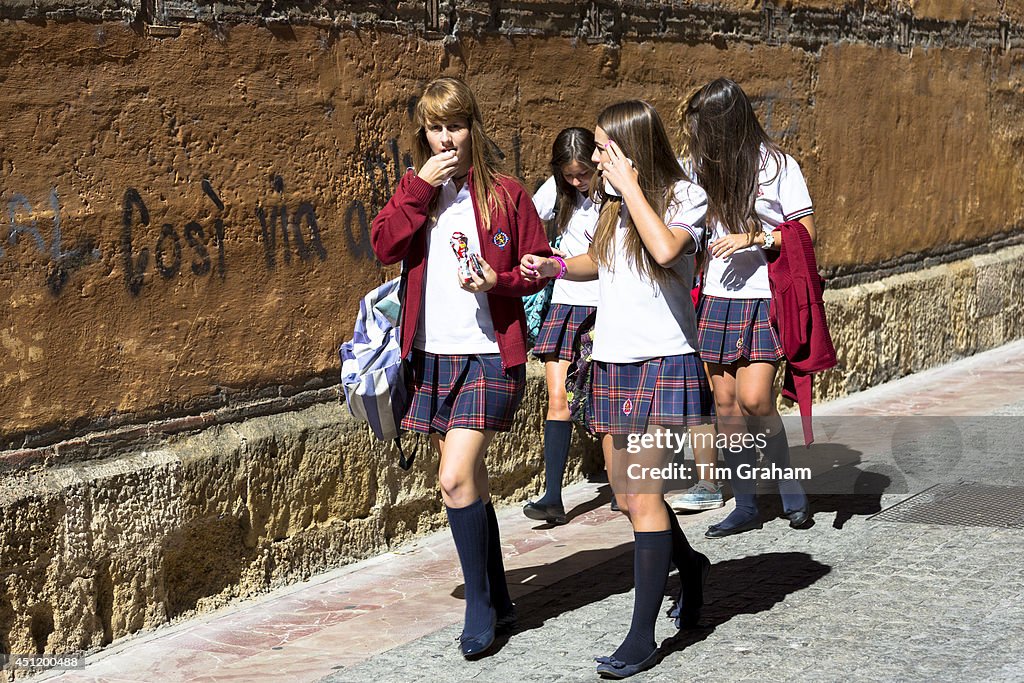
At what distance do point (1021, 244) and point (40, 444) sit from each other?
8.80m

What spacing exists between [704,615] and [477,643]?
87cm

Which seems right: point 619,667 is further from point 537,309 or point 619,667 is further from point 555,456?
point 537,309

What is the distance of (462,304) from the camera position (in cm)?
452

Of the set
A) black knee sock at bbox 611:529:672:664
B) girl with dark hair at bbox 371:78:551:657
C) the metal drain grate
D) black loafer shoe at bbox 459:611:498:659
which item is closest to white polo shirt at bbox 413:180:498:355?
girl with dark hair at bbox 371:78:551:657

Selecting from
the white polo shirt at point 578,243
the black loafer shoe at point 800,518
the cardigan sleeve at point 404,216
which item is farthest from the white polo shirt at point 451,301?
the black loafer shoe at point 800,518

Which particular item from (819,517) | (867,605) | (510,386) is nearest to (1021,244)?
(819,517)

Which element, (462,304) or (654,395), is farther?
(462,304)

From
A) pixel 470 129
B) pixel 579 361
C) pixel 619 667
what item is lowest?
pixel 619 667

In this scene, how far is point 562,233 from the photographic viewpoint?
623 cm

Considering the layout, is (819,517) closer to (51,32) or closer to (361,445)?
(361,445)

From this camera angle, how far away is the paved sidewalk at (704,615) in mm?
4340

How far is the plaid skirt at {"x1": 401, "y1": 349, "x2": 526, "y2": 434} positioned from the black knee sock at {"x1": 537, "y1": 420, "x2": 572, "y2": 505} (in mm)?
1596

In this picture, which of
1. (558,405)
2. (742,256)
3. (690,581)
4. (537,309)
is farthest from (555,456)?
(690,581)

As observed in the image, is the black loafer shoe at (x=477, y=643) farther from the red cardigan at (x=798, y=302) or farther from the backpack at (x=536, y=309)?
the backpack at (x=536, y=309)
